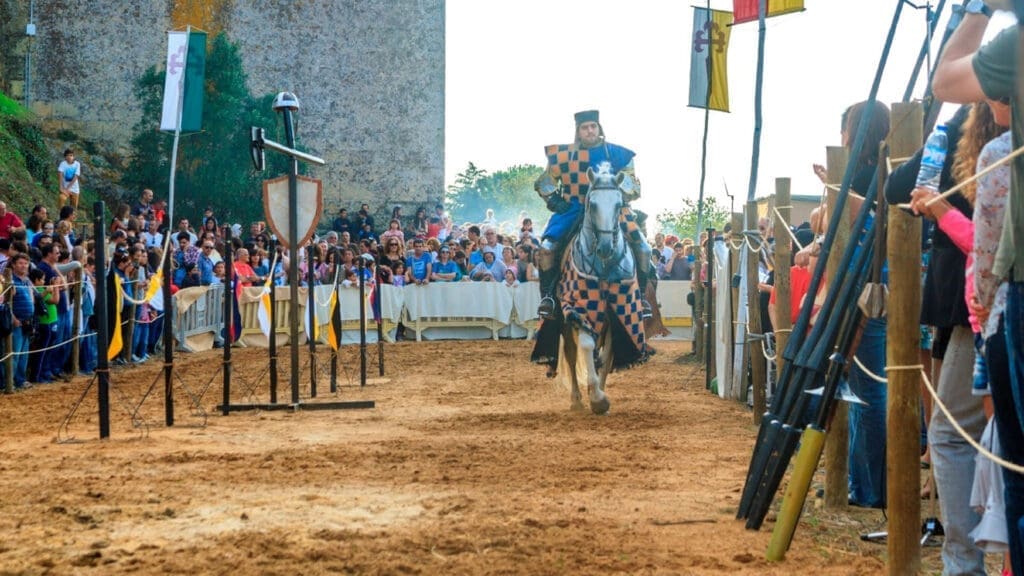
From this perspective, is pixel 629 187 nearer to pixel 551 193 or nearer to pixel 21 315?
pixel 551 193

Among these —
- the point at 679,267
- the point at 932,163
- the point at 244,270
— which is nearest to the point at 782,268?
the point at 932,163

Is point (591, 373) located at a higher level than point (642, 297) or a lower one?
lower

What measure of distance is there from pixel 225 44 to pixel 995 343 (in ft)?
133

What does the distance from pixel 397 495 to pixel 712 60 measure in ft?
55.2

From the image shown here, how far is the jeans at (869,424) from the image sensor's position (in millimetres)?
6512

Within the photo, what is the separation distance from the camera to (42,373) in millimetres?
14797

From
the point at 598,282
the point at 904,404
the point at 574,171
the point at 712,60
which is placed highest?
the point at 712,60

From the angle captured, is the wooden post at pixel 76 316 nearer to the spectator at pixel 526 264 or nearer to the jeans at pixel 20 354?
the jeans at pixel 20 354

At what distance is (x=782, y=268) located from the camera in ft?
28.7

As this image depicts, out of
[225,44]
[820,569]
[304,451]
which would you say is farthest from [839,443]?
[225,44]

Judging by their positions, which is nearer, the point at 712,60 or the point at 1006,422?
the point at 1006,422

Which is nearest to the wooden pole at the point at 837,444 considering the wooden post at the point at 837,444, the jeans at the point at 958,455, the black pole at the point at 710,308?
the wooden post at the point at 837,444

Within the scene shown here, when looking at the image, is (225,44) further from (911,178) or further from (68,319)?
(911,178)

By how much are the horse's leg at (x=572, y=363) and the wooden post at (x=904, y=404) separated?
7107 millimetres
